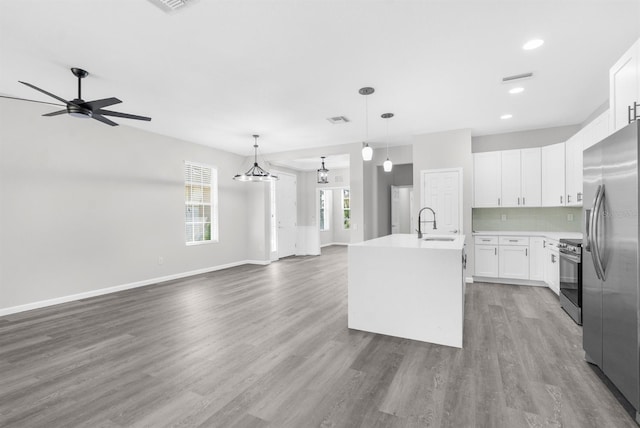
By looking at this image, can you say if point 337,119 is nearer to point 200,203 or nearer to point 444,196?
point 444,196

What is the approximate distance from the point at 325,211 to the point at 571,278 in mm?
8899

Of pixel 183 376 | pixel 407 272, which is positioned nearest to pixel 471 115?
pixel 407 272

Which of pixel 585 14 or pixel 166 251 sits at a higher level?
pixel 585 14

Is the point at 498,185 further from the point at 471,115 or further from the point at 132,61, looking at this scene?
the point at 132,61

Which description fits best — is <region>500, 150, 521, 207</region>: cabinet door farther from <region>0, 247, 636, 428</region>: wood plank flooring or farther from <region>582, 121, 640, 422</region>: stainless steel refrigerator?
<region>582, 121, 640, 422</region>: stainless steel refrigerator

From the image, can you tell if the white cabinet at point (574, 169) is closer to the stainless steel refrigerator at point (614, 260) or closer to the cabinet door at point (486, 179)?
the cabinet door at point (486, 179)

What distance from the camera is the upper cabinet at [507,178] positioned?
5.37m

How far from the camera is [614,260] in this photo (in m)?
2.06

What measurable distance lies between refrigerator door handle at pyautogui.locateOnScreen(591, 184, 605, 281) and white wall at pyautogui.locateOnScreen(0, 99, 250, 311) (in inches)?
244

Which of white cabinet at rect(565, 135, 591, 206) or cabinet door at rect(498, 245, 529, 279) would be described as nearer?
white cabinet at rect(565, 135, 591, 206)

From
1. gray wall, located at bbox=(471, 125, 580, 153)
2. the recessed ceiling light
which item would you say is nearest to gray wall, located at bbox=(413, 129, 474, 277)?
gray wall, located at bbox=(471, 125, 580, 153)

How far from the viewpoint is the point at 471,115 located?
486 centimetres

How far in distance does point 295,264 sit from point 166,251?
3.14 meters

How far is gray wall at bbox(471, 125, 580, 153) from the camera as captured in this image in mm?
5449
